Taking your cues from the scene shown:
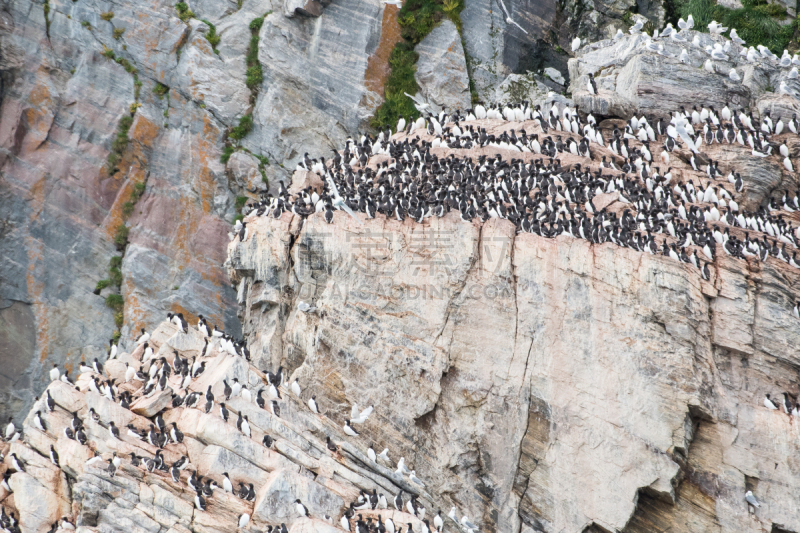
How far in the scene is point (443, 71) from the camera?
33.4 metres

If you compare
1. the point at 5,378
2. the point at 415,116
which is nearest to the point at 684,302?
the point at 415,116

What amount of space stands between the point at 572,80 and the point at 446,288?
13095 millimetres

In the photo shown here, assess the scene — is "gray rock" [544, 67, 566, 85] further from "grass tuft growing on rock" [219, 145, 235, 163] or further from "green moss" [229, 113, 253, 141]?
"grass tuft growing on rock" [219, 145, 235, 163]

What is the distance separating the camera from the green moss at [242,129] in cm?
3186

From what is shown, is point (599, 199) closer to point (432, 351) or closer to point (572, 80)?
point (432, 351)

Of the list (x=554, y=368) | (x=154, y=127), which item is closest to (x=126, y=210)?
(x=154, y=127)

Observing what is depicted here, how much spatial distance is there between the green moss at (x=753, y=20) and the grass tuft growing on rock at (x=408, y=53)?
31.9 ft

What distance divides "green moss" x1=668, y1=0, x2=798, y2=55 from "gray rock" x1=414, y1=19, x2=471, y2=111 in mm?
9537

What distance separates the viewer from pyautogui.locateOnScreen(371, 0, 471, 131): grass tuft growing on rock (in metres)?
32.5

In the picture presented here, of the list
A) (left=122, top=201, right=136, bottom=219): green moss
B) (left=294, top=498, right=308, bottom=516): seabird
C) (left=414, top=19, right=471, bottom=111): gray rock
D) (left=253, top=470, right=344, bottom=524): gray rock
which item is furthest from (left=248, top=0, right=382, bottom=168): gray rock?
(left=294, top=498, right=308, bottom=516): seabird

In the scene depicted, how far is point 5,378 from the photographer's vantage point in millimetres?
29000

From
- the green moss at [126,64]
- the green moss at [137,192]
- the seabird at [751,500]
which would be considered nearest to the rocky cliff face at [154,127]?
the green moss at [126,64]

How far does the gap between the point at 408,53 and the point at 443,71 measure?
5.25 feet

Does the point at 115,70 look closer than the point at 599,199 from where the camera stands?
No
